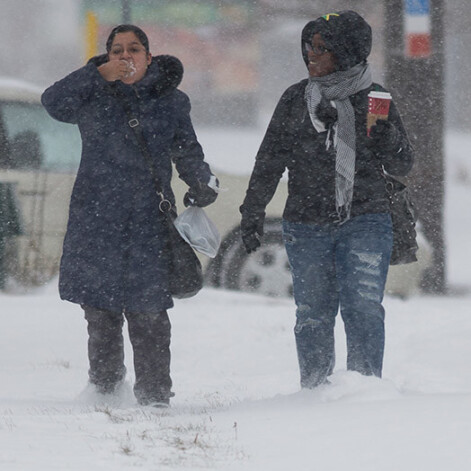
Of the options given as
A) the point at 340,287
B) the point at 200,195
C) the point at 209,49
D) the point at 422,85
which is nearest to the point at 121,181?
the point at 200,195

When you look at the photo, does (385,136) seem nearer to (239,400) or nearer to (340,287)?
(340,287)

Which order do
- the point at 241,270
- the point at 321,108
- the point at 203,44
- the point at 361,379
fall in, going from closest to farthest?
the point at 361,379
the point at 321,108
the point at 241,270
the point at 203,44

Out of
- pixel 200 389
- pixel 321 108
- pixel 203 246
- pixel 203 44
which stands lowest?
pixel 200 389

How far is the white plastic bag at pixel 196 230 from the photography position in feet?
16.2

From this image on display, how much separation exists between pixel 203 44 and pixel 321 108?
17512 millimetres

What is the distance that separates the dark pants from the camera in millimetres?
5055

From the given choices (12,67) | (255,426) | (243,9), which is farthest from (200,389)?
(12,67)

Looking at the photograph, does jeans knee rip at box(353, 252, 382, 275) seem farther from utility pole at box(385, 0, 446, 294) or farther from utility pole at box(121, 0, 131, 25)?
utility pole at box(121, 0, 131, 25)

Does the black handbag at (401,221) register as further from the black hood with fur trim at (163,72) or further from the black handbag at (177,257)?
the black hood with fur trim at (163,72)

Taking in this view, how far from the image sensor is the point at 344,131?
15.7 feet

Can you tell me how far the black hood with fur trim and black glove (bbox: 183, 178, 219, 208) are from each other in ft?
1.37

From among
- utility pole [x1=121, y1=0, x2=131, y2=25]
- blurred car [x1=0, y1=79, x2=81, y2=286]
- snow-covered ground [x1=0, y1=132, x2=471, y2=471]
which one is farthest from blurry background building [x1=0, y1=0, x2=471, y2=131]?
snow-covered ground [x1=0, y1=132, x2=471, y2=471]

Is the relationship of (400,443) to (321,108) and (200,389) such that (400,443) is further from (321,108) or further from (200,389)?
(200,389)

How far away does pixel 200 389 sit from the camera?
6.26 m
